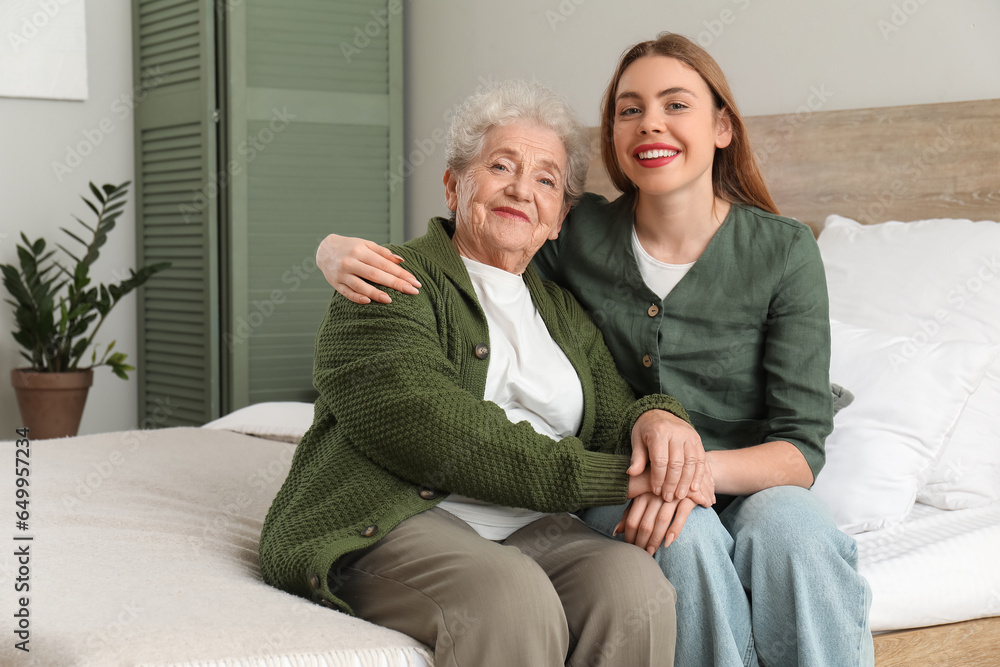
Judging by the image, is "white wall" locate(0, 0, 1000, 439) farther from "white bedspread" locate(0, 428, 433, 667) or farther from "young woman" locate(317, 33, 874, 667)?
"white bedspread" locate(0, 428, 433, 667)

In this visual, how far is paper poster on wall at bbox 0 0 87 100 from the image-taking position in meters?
3.54

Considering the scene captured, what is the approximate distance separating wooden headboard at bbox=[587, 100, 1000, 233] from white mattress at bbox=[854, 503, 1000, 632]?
2.63ft

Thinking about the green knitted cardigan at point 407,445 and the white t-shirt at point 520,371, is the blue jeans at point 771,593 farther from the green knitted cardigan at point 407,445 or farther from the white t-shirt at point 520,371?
the white t-shirt at point 520,371

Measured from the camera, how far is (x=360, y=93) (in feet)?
11.3

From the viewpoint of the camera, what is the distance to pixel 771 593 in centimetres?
125

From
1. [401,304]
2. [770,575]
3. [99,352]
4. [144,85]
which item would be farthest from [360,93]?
[770,575]

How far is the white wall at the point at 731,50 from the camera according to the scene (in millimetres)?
2152

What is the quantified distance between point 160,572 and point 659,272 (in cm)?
90

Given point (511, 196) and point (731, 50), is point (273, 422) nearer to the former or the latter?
point (511, 196)

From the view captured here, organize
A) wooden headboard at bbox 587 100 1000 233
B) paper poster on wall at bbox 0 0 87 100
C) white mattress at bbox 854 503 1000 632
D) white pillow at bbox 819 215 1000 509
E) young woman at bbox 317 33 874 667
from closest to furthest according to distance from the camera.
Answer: young woman at bbox 317 33 874 667, white mattress at bbox 854 503 1000 632, white pillow at bbox 819 215 1000 509, wooden headboard at bbox 587 100 1000 233, paper poster on wall at bbox 0 0 87 100

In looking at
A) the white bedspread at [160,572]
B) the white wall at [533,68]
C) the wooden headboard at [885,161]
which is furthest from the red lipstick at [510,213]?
the white wall at [533,68]

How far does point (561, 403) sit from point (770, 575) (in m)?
0.39

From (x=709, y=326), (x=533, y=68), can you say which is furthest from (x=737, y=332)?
(x=533, y=68)

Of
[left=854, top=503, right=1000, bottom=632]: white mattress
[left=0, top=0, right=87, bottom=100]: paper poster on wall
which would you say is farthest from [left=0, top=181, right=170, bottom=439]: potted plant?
[left=854, top=503, right=1000, bottom=632]: white mattress
